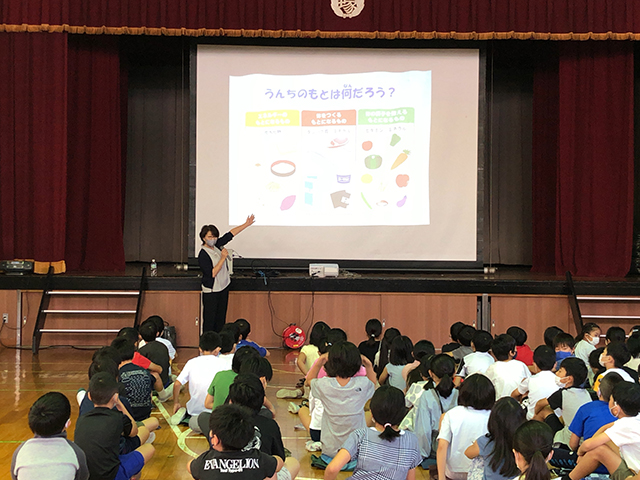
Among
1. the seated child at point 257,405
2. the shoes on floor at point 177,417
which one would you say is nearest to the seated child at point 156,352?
the shoes on floor at point 177,417

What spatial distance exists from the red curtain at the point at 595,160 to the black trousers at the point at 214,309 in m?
4.19

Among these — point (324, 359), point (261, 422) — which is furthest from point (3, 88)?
point (261, 422)

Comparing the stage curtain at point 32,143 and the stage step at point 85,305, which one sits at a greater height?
the stage curtain at point 32,143

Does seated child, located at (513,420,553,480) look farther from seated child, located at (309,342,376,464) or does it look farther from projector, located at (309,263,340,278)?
projector, located at (309,263,340,278)

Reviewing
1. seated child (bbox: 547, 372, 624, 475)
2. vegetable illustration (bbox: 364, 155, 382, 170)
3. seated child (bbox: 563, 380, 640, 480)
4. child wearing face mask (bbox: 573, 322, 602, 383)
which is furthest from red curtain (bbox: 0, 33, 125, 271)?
seated child (bbox: 563, 380, 640, 480)

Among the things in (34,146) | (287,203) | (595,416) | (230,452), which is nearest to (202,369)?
(230,452)

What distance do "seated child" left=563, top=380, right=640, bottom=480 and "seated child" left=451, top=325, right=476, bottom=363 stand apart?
177 cm

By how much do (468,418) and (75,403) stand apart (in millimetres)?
3433

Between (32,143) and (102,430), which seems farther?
(32,143)

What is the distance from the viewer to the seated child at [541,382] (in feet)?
12.4

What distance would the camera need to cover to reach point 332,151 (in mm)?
8258

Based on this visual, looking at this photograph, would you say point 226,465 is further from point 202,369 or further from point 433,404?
point 202,369

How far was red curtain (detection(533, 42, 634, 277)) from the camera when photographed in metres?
8.26

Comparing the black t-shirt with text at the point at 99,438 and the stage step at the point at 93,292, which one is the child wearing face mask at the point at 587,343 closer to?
the black t-shirt with text at the point at 99,438
